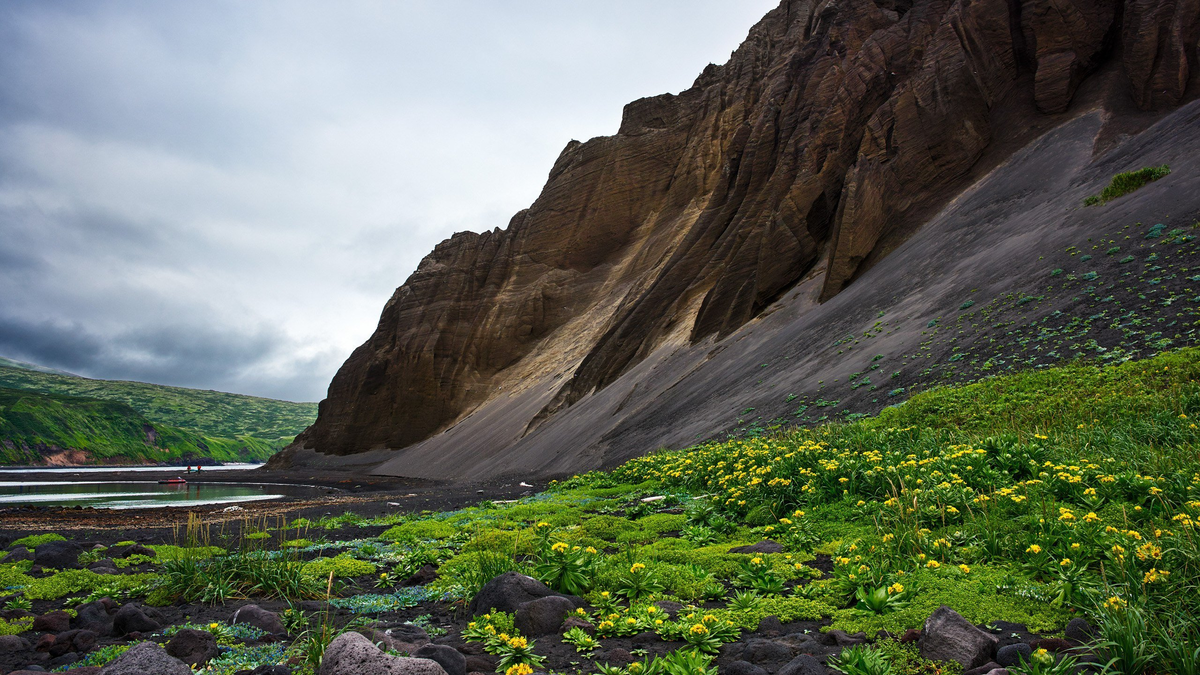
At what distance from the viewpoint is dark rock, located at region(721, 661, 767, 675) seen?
414cm

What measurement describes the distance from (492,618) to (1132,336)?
17656mm

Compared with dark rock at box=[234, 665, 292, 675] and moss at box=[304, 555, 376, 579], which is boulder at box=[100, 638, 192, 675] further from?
moss at box=[304, 555, 376, 579]

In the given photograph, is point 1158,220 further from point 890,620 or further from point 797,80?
point 797,80

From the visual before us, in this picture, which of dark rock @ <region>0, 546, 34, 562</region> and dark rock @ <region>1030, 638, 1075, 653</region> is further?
dark rock @ <region>0, 546, 34, 562</region>

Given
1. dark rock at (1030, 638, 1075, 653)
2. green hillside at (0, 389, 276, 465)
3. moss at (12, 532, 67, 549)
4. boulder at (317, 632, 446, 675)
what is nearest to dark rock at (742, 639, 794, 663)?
dark rock at (1030, 638, 1075, 653)

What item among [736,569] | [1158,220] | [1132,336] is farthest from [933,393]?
[736,569]

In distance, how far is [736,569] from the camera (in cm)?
688

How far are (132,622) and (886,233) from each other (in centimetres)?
3587

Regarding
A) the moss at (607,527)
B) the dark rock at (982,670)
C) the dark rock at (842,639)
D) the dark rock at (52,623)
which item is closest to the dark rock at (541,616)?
the dark rock at (842,639)

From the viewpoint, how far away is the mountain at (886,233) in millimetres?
20328

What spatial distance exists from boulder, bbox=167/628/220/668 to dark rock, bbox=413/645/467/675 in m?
1.70

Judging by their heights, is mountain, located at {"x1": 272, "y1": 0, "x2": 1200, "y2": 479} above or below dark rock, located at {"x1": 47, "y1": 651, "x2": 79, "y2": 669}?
above

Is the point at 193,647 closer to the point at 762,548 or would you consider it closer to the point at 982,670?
the point at 982,670

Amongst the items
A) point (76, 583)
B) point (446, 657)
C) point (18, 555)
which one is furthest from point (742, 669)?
point (18, 555)
